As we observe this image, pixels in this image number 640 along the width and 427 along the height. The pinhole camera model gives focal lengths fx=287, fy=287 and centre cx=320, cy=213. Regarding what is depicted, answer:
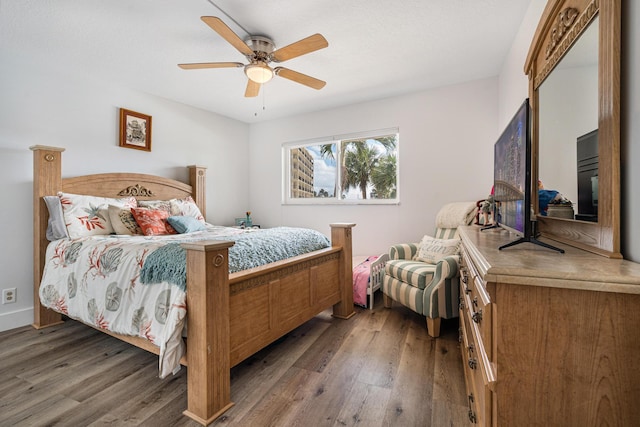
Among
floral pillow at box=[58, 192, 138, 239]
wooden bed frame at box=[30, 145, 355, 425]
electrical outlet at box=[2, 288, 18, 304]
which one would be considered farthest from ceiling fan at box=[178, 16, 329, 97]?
electrical outlet at box=[2, 288, 18, 304]

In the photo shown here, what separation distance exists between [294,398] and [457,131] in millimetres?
3124

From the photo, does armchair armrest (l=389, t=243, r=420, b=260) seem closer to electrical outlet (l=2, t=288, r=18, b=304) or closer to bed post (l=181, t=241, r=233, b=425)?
bed post (l=181, t=241, r=233, b=425)

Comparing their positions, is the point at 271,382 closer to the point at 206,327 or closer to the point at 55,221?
the point at 206,327

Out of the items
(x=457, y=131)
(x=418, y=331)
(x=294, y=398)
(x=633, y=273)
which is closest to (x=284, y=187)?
(x=457, y=131)

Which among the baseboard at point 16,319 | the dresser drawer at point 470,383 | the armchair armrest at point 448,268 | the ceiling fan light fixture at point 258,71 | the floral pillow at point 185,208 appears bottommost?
the baseboard at point 16,319

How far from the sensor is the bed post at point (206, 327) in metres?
1.39

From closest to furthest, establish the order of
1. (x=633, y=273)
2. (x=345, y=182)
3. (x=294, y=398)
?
(x=633, y=273)
(x=294, y=398)
(x=345, y=182)

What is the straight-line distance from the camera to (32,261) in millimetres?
2674

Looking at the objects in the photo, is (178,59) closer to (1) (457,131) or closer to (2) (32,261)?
(2) (32,261)

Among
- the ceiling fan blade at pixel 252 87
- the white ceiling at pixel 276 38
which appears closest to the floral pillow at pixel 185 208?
the white ceiling at pixel 276 38

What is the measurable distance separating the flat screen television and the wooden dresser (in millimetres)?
355

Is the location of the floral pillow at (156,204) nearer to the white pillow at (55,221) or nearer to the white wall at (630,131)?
the white pillow at (55,221)

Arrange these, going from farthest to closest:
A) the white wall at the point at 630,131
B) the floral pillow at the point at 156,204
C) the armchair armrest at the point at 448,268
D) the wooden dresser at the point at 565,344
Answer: the floral pillow at the point at 156,204 → the armchair armrest at the point at 448,268 → the white wall at the point at 630,131 → the wooden dresser at the point at 565,344

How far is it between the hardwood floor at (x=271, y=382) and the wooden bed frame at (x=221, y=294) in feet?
0.61
